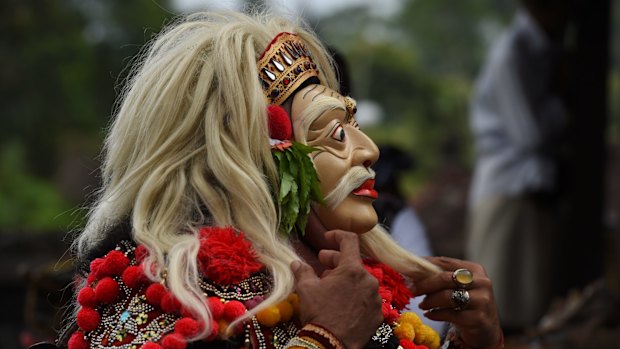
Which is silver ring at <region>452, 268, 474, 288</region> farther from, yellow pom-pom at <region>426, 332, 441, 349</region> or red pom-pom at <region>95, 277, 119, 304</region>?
red pom-pom at <region>95, 277, 119, 304</region>

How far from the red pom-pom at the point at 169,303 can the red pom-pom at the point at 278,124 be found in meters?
0.47

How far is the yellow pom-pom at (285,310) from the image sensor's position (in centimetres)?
227

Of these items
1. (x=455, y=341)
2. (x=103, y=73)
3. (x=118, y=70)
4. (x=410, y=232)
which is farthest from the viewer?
(x=103, y=73)

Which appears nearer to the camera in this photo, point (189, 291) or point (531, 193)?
point (189, 291)

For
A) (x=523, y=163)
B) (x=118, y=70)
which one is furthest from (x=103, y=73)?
(x=523, y=163)

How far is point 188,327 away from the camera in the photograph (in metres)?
2.17

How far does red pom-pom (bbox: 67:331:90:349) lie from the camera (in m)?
2.31

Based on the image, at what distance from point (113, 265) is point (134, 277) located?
68 millimetres

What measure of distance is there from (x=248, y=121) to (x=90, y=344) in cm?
61

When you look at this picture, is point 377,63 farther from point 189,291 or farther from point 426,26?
point 189,291

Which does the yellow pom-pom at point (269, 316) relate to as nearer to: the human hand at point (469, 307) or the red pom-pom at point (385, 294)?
the red pom-pom at point (385, 294)

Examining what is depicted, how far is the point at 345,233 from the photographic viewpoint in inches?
91.7

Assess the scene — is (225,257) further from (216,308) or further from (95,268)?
(95,268)

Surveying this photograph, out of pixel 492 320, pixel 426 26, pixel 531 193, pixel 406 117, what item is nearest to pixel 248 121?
pixel 492 320
